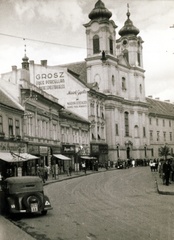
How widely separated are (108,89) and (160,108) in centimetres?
2807

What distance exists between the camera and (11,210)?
1266 cm

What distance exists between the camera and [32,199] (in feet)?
41.9

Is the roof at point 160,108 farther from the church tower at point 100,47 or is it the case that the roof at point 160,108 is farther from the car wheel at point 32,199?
the car wheel at point 32,199

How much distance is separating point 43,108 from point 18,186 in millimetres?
26830

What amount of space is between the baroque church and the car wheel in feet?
103

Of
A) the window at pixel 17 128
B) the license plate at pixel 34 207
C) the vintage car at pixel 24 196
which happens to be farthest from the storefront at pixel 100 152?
the license plate at pixel 34 207

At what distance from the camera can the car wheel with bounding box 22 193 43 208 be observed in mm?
12672

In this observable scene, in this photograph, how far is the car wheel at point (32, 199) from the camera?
12.7m

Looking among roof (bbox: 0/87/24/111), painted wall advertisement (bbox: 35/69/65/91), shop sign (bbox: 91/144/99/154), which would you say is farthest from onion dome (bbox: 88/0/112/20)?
roof (bbox: 0/87/24/111)

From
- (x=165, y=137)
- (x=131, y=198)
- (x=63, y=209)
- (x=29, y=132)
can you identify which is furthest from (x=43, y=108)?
(x=165, y=137)

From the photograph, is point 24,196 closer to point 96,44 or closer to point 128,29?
point 96,44

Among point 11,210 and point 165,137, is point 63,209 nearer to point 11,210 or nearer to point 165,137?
point 11,210

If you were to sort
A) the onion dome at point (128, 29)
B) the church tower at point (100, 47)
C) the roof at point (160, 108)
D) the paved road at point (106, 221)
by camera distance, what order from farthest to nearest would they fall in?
the roof at point (160, 108) → the onion dome at point (128, 29) → the church tower at point (100, 47) → the paved road at point (106, 221)

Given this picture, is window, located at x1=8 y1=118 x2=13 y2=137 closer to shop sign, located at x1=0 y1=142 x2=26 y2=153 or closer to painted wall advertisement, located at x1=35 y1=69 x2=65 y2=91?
shop sign, located at x1=0 y1=142 x2=26 y2=153
